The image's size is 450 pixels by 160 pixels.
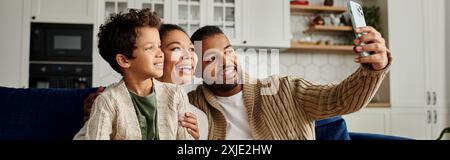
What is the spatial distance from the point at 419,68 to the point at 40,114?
1.99m

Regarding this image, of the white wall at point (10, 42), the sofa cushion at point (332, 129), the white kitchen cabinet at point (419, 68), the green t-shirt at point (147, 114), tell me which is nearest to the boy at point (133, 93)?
the green t-shirt at point (147, 114)

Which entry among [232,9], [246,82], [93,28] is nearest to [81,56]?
[93,28]

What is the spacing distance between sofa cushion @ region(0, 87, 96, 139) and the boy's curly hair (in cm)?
23

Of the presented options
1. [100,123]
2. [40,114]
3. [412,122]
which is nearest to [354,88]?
[100,123]

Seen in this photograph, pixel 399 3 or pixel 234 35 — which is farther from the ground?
pixel 399 3

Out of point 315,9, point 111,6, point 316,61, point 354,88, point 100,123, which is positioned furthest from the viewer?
point 316,61

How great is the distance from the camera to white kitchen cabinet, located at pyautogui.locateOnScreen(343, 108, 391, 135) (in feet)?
6.70

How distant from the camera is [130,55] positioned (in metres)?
0.49

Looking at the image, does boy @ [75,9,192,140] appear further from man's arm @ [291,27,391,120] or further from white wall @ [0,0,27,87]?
white wall @ [0,0,27,87]

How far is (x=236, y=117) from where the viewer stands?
632 millimetres

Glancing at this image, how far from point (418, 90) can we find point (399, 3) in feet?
1.51

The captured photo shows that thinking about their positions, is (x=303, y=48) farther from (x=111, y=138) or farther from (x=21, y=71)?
(x=111, y=138)

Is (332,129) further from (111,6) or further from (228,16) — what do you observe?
(111,6)

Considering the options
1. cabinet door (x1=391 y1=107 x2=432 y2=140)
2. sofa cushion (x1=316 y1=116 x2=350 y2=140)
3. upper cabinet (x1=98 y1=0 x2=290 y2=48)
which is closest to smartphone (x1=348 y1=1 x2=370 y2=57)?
sofa cushion (x1=316 y1=116 x2=350 y2=140)
